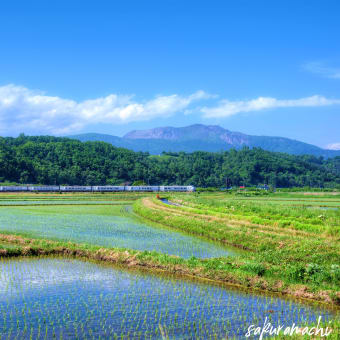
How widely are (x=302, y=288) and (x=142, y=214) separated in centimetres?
3476

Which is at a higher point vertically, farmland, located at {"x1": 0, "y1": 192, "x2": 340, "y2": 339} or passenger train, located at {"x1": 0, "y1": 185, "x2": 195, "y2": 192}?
passenger train, located at {"x1": 0, "y1": 185, "x2": 195, "y2": 192}

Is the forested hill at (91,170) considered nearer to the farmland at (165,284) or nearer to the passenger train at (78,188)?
the passenger train at (78,188)

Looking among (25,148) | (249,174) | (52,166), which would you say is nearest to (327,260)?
(52,166)

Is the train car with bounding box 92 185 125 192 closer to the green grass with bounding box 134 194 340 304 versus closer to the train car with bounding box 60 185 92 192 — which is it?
the train car with bounding box 60 185 92 192

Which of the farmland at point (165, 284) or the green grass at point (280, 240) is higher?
the green grass at point (280, 240)

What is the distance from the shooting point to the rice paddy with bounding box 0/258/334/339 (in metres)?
11.9

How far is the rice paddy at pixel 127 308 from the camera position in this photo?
1195cm

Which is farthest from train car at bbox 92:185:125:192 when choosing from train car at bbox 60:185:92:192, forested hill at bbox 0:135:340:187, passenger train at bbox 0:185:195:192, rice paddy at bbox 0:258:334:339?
rice paddy at bbox 0:258:334:339

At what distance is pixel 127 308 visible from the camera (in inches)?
544

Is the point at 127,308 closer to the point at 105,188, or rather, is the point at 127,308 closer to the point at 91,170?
the point at 105,188

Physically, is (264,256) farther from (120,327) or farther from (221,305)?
(120,327)

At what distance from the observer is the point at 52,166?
149 metres

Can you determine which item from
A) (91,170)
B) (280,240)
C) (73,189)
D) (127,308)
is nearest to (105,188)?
(73,189)

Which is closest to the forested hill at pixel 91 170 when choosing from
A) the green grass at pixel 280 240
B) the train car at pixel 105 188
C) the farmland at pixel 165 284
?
the train car at pixel 105 188
